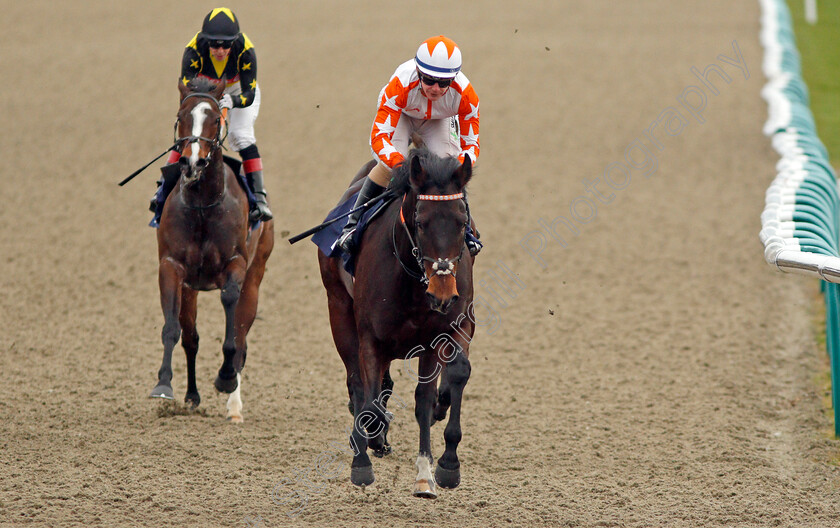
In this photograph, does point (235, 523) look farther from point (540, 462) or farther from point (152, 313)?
point (152, 313)

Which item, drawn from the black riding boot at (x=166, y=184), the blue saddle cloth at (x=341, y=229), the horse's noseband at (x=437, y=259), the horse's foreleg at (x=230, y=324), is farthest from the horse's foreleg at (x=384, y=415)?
the black riding boot at (x=166, y=184)

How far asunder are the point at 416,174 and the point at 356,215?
114 centimetres

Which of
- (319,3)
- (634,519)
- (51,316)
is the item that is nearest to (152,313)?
(51,316)

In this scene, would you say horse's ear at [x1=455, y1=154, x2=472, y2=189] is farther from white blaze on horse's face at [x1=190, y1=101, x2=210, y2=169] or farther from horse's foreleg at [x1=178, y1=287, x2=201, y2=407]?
horse's foreleg at [x1=178, y1=287, x2=201, y2=407]

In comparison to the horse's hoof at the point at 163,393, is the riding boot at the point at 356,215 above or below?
above

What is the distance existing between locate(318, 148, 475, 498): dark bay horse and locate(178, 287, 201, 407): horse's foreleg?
83.2 inches

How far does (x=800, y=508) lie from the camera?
546 cm

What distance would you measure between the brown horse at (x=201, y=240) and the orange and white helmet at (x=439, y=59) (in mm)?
1746

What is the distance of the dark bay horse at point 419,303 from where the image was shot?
468cm

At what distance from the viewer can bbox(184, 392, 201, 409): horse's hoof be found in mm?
7301

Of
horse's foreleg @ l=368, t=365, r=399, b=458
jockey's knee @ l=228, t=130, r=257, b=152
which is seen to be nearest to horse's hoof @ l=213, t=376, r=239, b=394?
horse's foreleg @ l=368, t=365, r=399, b=458

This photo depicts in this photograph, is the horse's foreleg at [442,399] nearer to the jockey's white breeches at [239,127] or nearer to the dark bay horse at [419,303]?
the dark bay horse at [419,303]

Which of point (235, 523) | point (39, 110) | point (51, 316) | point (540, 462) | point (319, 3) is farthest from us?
point (319, 3)

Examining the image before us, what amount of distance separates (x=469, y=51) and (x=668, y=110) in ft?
16.0
